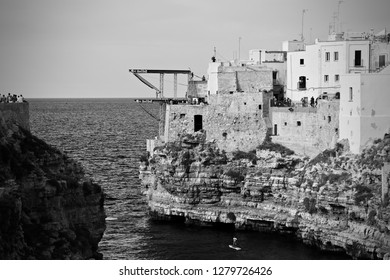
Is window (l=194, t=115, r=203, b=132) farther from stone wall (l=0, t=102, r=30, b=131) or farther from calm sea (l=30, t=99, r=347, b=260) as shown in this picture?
stone wall (l=0, t=102, r=30, b=131)

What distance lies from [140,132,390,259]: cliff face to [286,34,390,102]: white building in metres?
5.23

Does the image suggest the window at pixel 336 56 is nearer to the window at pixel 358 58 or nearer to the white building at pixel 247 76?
the window at pixel 358 58

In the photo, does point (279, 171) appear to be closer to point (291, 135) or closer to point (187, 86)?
point (291, 135)

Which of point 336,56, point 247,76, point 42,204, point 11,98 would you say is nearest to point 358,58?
point 336,56

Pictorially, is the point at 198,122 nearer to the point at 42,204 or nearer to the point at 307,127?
the point at 307,127

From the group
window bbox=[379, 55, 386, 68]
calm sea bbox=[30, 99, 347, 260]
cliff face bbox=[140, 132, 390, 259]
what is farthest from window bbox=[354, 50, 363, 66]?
calm sea bbox=[30, 99, 347, 260]

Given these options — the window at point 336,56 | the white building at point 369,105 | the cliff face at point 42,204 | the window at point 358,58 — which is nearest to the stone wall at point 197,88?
the window at point 336,56

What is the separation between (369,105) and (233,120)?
1197cm

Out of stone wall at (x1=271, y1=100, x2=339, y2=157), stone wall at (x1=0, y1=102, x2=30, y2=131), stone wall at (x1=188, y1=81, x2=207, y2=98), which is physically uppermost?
stone wall at (x1=188, y1=81, x2=207, y2=98)

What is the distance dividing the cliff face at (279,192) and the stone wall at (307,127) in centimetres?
89

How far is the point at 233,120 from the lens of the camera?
217 feet

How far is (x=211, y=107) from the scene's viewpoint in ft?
220

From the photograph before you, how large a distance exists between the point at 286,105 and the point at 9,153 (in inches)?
1178

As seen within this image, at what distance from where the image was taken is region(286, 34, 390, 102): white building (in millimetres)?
63281
